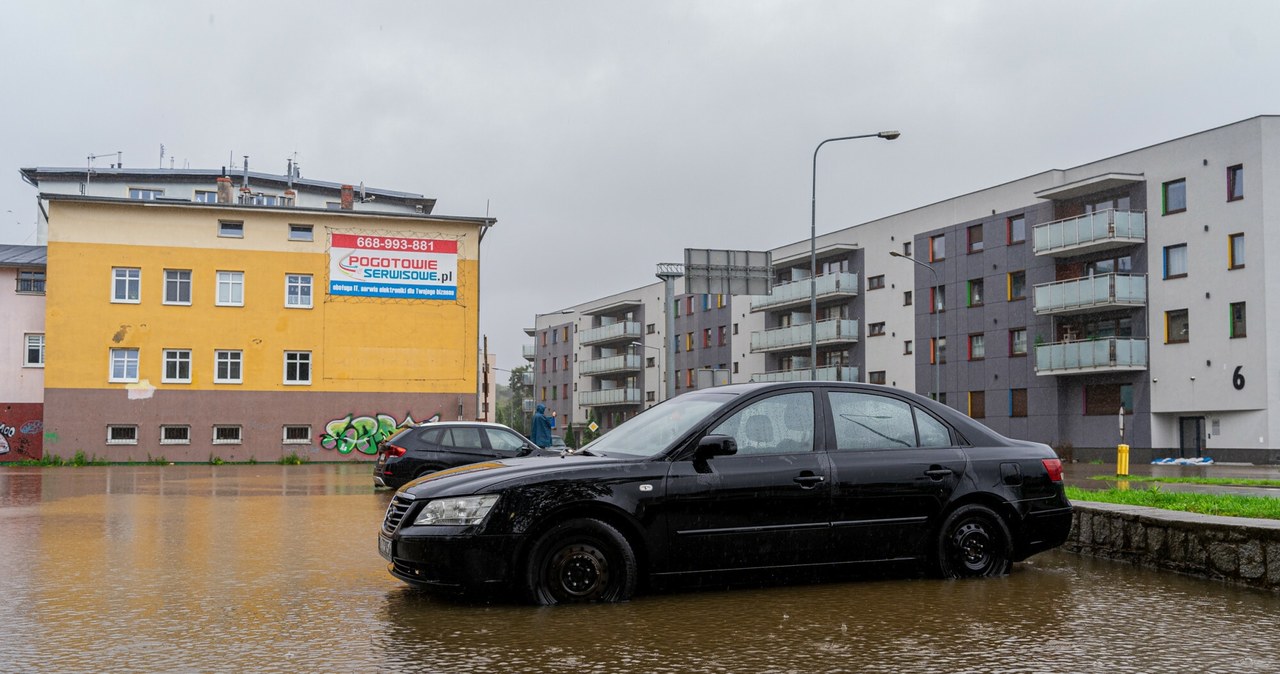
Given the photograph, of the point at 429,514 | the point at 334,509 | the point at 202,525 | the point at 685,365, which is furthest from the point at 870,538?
the point at 685,365

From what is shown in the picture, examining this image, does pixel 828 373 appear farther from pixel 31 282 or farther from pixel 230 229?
pixel 31 282

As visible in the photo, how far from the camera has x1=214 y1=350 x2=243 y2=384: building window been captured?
41219mm

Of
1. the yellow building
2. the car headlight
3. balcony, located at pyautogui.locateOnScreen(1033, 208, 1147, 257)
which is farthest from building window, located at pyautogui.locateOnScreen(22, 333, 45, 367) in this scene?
the car headlight

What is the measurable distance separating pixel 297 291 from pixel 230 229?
3.40m

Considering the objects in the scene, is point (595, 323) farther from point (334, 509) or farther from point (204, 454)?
point (334, 509)

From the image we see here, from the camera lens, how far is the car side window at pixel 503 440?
755 inches

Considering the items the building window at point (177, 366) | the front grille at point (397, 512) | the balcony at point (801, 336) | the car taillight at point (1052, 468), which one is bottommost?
the front grille at point (397, 512)

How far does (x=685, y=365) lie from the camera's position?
82.4m

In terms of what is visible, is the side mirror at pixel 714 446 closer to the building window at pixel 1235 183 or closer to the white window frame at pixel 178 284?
the white window frame at pixel 178 284

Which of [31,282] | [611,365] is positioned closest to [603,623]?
[31,282]

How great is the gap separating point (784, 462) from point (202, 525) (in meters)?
8.30

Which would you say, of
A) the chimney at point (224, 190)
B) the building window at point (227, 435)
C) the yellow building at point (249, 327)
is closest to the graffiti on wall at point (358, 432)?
the yellow building at point (249, 327)

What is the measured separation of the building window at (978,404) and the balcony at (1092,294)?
20.6ft

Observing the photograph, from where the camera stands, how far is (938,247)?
54.2 m
